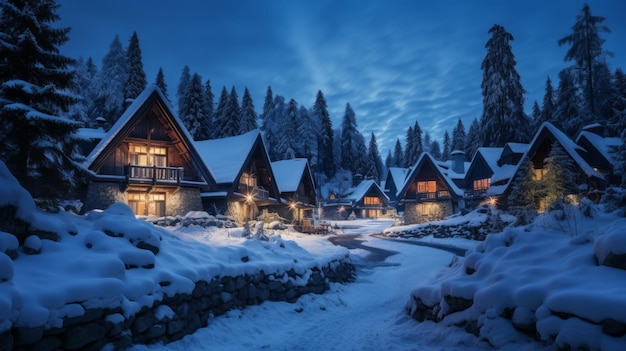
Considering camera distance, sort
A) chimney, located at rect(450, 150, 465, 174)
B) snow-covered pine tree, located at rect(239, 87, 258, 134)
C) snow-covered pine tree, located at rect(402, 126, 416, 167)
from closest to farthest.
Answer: chimney, located at rect(450, 150, 465, 174) < snow-covered pine tree, located at rect(239, 87, 258, 134) < snow-covered pine tree, located at rect(402, 126, 416, 167)

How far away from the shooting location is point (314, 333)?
23.4ft

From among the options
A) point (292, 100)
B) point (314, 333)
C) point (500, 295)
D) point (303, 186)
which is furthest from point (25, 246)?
point (292, 100)

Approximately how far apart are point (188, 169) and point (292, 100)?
41.2 m

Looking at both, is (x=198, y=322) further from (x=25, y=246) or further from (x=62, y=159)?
(x=62, y=159)

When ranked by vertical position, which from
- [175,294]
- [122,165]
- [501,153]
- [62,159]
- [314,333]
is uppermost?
[501,153]

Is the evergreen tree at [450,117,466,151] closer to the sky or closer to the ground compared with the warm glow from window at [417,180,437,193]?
closer to the sky

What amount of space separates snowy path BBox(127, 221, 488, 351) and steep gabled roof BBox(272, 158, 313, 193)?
23544 millimetres

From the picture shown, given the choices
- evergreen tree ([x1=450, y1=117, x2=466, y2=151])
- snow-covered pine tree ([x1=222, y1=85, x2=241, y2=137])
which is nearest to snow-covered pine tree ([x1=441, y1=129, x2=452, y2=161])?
evergreen tree ([x1=450, y1=117, x2=466, y2=151])

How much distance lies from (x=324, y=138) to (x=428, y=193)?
102 feet

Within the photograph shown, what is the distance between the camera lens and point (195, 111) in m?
49.8

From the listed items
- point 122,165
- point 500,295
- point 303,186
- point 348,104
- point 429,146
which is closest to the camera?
point 500,295

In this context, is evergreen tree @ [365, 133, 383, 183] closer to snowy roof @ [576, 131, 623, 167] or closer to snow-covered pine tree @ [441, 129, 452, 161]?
snow-covered pine tree @ [441, 129, 452, 161]

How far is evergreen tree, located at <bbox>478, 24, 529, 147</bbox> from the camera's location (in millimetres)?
42969

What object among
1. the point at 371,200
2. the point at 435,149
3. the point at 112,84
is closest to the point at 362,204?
the point at 371,200
